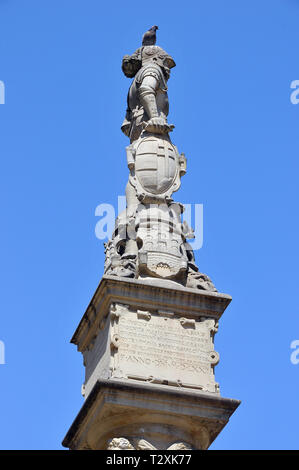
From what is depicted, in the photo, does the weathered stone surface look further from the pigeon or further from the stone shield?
the pigeon

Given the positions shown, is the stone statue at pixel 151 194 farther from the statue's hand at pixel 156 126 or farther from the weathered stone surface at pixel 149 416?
the weathered stone surface at pixel 149 416

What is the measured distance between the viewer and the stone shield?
17812mm

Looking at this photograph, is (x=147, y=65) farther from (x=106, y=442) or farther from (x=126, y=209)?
(x=106, y=442)

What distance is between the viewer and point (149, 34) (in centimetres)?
2047

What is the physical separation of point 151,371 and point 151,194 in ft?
11.6

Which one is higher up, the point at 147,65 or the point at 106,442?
the point at 147,65

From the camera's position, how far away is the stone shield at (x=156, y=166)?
1781 centimetres

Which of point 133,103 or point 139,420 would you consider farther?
point 133,103

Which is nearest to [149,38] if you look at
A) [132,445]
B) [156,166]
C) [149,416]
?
[156,166]

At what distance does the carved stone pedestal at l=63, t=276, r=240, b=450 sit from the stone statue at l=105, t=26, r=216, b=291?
47cm

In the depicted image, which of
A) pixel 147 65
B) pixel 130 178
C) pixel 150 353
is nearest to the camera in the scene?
pixel 150 353

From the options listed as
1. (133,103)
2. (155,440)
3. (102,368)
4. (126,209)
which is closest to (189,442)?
(155,440)

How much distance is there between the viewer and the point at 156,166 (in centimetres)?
1795
